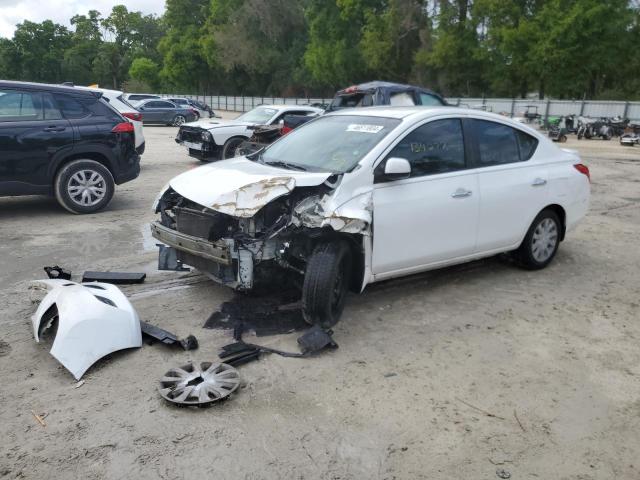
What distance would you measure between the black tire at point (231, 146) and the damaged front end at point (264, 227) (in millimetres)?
8784

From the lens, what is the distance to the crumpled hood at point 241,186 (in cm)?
412

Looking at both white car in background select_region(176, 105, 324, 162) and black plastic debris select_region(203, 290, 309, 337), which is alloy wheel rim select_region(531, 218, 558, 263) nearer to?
black plastic debris select_region(203, 290, 309, 337)

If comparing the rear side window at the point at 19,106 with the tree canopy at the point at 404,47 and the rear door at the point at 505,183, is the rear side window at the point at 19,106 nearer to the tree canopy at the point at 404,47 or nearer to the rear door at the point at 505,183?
the rear door at the point at 505,183

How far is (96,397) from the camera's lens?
3.47 metres

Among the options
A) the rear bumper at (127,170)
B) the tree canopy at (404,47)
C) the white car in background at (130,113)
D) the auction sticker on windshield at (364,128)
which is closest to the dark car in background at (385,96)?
the white car in background at (130,113)

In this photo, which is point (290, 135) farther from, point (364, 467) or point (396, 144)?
point (364, 467)

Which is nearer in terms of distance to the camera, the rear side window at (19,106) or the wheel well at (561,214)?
the wheel well at (561,214)

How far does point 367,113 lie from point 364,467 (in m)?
3.45

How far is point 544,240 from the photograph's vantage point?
19.7 feet

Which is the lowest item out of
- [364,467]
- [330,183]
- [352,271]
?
[364,467]

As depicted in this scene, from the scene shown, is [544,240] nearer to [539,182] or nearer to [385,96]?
[539,182]

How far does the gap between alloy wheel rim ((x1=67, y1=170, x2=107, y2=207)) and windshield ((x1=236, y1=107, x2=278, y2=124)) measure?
600cm

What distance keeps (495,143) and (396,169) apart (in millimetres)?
1619

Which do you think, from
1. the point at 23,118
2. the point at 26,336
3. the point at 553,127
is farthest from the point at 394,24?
the point at 26,336
